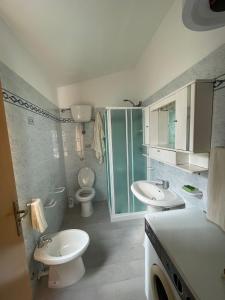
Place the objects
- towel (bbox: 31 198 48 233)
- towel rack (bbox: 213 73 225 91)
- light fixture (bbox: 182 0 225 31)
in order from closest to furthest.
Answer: light fixture (bbox: 182 0 225 31) → towel rack (bbox: 213 73 225 91) → towel (bbox: 31 198 48 233)

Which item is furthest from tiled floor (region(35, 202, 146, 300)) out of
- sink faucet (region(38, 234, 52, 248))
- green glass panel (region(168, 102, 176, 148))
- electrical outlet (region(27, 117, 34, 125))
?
electrical outlet (region(27, 117, 34, 125))

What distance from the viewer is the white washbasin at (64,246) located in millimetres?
1401

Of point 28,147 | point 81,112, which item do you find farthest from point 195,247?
point 81,112

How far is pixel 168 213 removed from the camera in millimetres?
1258

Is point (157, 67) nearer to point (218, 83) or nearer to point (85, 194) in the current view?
point (218, 83)

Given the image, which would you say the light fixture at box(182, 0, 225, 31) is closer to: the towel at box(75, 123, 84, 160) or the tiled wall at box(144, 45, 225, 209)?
the tiled wall at box(144, 45, 225, 209)

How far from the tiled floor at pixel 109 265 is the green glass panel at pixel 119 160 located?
0.34m

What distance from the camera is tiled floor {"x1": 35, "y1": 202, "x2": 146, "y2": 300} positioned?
1.43m

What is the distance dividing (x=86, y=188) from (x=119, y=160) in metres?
0.96

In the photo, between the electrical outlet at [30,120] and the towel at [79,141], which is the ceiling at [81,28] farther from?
the towel at [79,141]

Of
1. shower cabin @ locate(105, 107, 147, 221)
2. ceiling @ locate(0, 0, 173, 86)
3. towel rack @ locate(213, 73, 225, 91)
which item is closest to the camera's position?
Answer: towel rack @ locate(213, 73, 225, 91)

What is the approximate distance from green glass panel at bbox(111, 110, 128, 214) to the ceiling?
857 mm

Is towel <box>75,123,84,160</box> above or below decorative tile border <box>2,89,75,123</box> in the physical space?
below

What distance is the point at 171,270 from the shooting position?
2.65 ft
